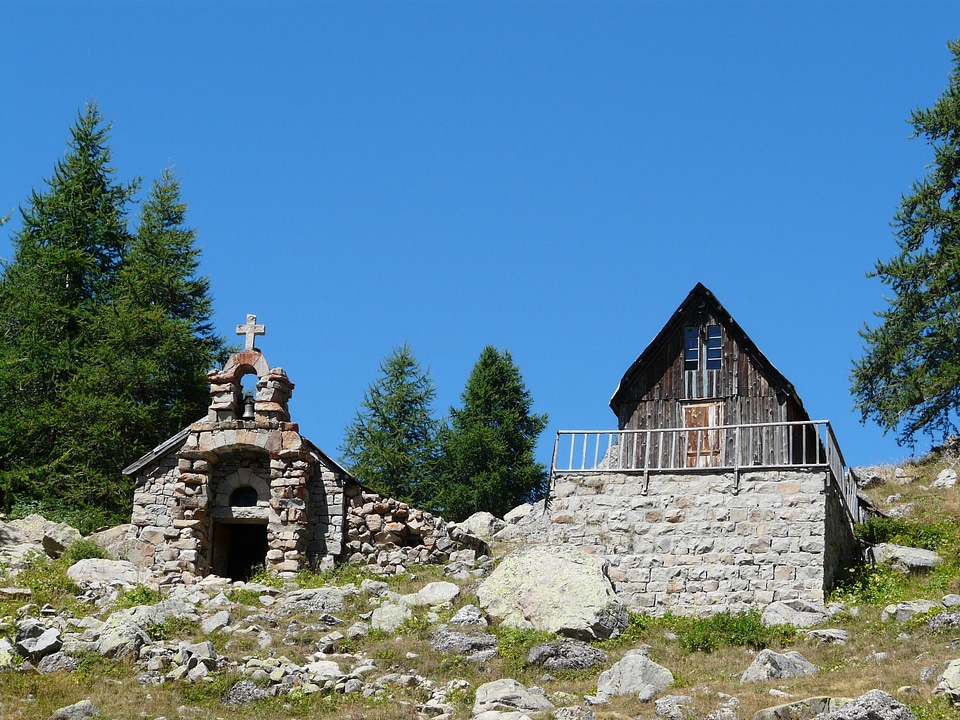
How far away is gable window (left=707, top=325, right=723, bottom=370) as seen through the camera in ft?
112

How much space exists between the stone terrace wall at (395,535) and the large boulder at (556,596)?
5180mm

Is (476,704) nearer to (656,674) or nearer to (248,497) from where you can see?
(656,674)

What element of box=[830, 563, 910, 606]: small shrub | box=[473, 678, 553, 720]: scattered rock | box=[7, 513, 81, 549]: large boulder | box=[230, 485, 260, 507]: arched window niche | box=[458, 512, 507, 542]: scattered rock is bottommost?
box=[473, 678, 553, 720]: scattered rock

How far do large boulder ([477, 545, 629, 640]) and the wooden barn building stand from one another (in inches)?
106

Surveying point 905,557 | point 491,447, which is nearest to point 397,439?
point 491,447

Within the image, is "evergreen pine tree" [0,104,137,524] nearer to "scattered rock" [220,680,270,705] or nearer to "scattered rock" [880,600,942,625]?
"scattered rock" [220,680,270,705]

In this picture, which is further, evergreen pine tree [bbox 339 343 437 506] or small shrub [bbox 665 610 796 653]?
evergreen pine tree [bbox 339 343 437 506]

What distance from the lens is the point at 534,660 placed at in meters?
24.6

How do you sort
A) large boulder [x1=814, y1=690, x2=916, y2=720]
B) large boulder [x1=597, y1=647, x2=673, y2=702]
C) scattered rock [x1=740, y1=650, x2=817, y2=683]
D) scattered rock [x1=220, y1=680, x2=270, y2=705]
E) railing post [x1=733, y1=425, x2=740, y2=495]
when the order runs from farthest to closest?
railing post [x1=733, y1=425, x2=740, y2=495], scattered rock [x1=740, y1=650, x2=817, y2=683], scattered rock [x1=220, y1=680, x2=270, y2=705], large boulder [x1=597, y1=647, x2=673, y2=702], large boulder [x1=814, y1=690, x2=916, y2=720]

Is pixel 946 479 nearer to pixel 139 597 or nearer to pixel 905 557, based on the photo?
pixel 905 557

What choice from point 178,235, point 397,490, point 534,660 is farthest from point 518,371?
point 534,660

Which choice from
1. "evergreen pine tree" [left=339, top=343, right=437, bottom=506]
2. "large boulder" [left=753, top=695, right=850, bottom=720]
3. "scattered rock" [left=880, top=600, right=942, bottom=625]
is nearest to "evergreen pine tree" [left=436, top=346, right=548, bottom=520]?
"evergreen pine tree" [left=339, top=343, right=437, bottom=506]

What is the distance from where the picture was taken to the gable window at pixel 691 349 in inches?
1345

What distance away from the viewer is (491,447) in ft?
147
